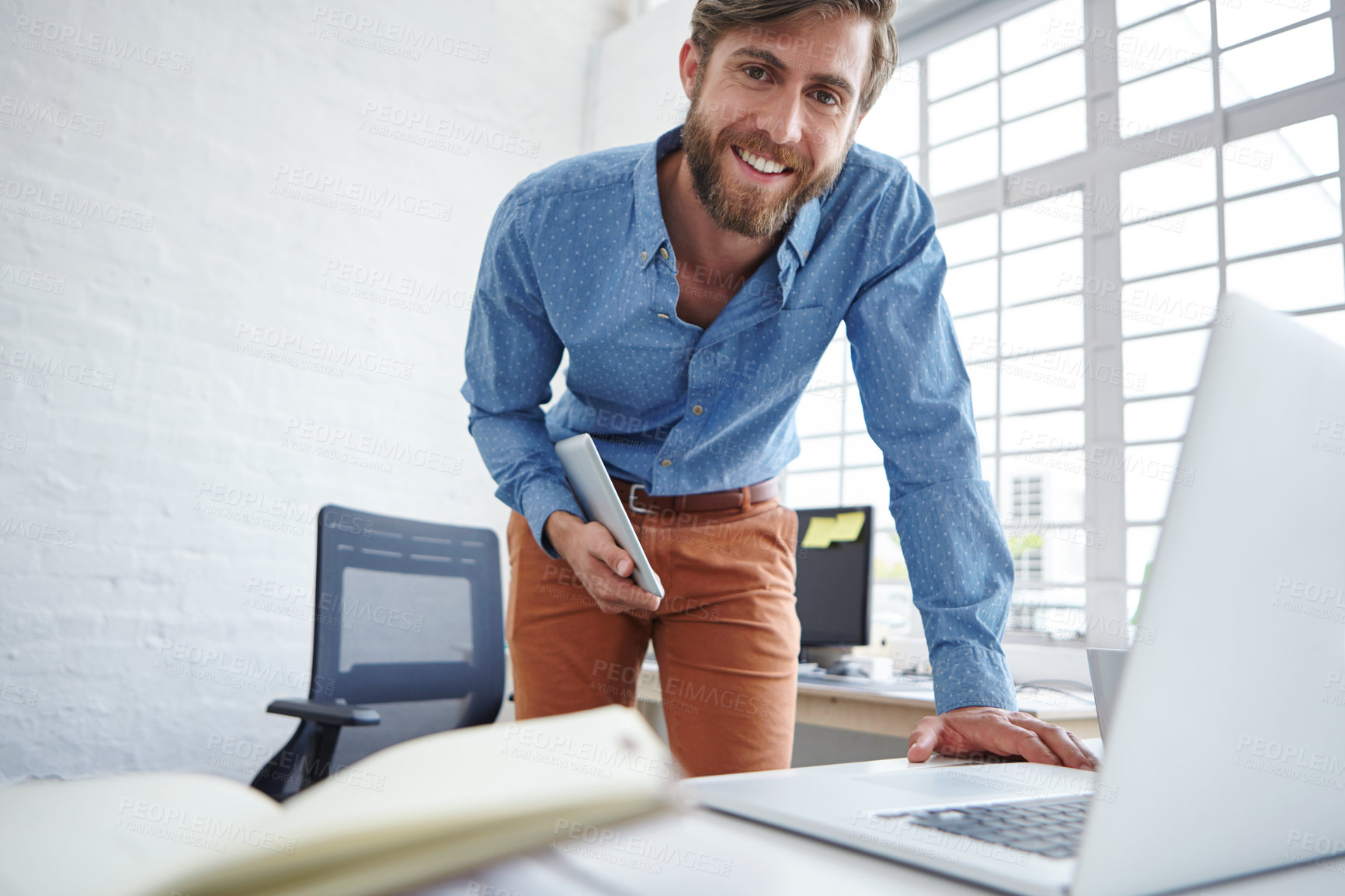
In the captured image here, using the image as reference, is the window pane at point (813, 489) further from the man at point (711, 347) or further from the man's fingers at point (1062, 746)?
the man's fingers at point (1062, 746)

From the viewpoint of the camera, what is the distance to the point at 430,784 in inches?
11.6

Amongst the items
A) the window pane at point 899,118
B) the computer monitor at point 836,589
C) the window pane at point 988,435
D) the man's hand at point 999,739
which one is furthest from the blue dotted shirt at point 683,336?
the window pane at point 899,118

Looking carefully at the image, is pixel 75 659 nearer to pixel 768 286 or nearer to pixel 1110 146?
pixel 768 286

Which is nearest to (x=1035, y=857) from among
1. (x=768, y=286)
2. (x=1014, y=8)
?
(x=768, y=286)

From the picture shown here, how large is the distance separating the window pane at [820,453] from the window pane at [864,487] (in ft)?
0.28

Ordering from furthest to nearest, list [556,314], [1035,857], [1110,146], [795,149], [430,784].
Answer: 1. [1110,146]
2. [556,314]
3. [795,149]
4. [1035,857]
5. [430,784]

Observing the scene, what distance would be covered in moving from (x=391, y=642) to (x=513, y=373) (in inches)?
38.2

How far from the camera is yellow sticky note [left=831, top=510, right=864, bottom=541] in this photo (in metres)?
2.43

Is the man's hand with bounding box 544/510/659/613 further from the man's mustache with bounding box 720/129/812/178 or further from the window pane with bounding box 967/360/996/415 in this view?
the window pane with bounding box 967/360/996/415

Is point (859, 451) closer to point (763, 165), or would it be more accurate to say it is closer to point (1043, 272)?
point (1043, 272)

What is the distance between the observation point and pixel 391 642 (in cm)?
206

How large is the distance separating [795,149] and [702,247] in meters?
0.21

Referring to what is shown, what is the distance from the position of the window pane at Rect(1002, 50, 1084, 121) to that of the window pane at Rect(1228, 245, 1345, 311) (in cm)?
87

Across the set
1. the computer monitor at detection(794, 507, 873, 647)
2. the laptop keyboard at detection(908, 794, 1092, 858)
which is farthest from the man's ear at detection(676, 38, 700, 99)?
the computer monitor at detection(794, 507, 873, 647)
